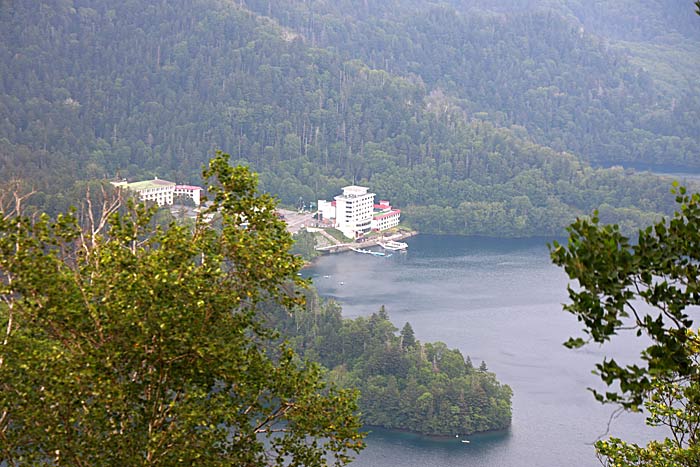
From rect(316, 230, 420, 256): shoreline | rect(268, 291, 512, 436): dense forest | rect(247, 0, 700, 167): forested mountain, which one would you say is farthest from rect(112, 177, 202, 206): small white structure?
rect(247, 0, 700, 167): forested mountain

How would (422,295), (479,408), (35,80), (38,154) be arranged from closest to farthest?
(479,408) → (422,295) → (38,154) → (35,80)

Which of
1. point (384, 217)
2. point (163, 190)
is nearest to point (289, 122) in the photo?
point (384, 217)

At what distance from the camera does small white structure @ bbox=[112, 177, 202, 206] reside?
3697 cm

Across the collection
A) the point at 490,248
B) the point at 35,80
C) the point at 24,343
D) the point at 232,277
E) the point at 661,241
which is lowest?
the point at 490,248

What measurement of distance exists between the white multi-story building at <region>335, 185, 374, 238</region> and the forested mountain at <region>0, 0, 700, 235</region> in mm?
2397

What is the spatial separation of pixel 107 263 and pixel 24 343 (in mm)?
541

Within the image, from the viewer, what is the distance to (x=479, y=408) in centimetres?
1878

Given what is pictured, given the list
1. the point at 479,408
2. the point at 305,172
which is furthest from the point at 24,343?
the point at 305,172

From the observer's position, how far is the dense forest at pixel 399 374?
18.7 m

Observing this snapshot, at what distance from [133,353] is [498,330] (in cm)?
1988

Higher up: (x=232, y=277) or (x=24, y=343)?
(x=232, y=277)

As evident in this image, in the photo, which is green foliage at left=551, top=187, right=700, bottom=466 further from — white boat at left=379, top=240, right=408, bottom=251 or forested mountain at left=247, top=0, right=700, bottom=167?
forested mountain at left=247, top=0, right=700, bottom=167

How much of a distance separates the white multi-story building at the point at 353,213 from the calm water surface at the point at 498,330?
70.5 inches

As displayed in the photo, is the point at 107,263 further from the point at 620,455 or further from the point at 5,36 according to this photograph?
the point at 5,36
